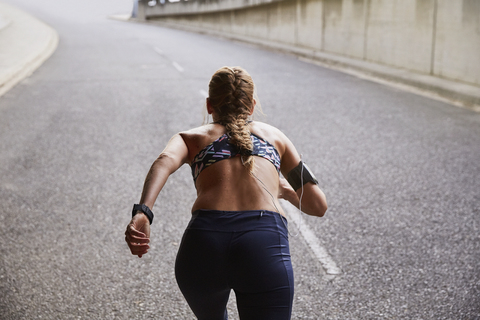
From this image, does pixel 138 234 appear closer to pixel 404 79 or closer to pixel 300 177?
pixel 300 177

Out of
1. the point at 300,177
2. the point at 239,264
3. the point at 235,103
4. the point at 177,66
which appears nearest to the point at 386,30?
the point at 177,66

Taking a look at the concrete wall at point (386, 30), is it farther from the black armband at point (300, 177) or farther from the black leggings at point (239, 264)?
the black leggings at point (239, 264)

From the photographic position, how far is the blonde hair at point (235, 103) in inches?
94.5

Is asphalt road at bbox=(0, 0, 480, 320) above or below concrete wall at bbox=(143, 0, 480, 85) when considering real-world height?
below

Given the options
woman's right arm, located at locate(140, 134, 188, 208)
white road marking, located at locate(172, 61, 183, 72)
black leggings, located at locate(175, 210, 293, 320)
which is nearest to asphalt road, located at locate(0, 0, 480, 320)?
black leggings, located at locate(175, 210, 293, 320)

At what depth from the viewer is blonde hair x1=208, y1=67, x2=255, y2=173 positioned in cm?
240

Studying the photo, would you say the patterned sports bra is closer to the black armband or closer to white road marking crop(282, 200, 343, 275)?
the black armband

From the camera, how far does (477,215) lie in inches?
201

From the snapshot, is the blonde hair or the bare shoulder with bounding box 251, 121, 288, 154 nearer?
the blonde hair

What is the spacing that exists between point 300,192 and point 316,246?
6.56 ft

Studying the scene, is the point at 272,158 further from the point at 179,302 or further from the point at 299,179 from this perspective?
the point at 179,302

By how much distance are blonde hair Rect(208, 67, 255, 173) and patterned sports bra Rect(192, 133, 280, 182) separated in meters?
0.03

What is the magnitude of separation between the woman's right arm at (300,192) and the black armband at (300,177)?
17mm

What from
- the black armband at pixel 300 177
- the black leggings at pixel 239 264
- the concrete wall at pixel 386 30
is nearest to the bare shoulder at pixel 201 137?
the black leggings at pixel 239 264
